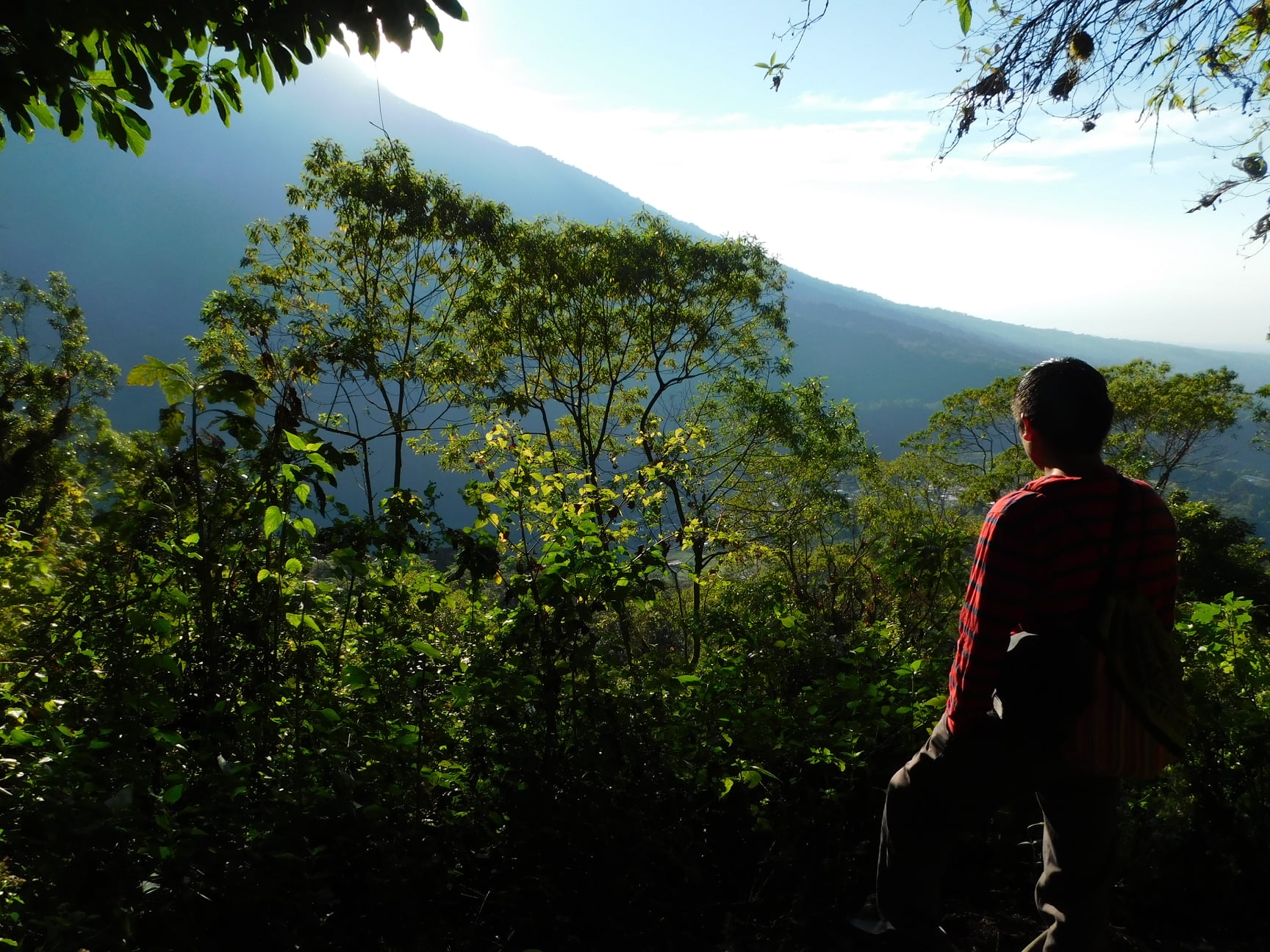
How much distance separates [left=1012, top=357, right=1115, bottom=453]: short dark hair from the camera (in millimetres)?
1664

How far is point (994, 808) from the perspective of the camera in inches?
68.6

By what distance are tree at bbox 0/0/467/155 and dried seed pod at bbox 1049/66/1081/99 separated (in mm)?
2406

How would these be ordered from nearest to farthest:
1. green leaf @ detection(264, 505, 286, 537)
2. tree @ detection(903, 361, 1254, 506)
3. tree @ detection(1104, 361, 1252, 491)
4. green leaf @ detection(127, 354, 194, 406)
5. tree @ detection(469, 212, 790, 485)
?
green leaf @ detection(127, 354, 194, 406)
green leaf @ detection(264, 505, 286, 537)
tree @ detection(469, 212, 790, 485)
tree @ detection(903, 361, 1254, 506)
tree @ detection(1104, 361, 1252, 491)

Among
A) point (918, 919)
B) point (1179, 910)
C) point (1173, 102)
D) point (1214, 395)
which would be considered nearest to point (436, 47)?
point (918, 919)

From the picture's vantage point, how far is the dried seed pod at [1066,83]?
2.85m

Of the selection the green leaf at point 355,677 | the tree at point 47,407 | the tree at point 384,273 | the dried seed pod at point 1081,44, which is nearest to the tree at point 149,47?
the green leaf at point 355,677

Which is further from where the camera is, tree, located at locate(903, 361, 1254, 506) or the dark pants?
tree, located at locate(903, 361, 1254, 506)

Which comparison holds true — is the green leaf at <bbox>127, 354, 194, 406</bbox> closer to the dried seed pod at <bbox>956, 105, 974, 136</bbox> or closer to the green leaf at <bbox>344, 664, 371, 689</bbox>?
the green leaf at <bbox>344, 664, 371, 689</bbox>

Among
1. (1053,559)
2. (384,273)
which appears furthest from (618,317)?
(1053,559)

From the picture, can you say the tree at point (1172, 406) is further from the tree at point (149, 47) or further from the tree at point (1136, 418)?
the tree at point (149, 47)

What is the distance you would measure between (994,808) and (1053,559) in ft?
2.16

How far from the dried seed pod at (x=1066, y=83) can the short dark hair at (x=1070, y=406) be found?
187cm

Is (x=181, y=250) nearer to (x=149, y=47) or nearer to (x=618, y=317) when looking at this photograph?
(x=618, y=317)

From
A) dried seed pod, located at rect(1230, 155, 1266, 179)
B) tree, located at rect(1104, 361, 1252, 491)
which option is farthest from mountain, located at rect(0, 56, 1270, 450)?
dried seed pod, located at rect(1230, 155, 1266, 179)
